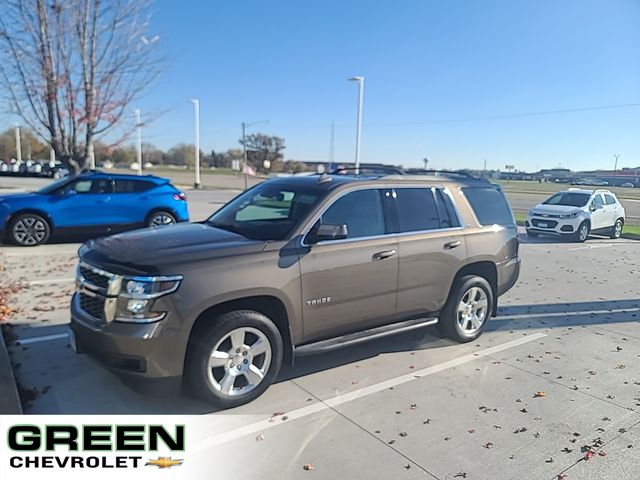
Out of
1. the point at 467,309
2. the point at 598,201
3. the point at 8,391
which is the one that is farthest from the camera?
the point at 598,201

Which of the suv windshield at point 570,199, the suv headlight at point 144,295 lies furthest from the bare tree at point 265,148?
the suv headlight at point 144,295

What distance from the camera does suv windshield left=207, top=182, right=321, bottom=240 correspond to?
428 centimetres

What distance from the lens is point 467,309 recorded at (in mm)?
5484

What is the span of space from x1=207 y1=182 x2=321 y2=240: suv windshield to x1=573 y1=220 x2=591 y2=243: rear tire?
13002mm

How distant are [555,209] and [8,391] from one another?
50.2 feet

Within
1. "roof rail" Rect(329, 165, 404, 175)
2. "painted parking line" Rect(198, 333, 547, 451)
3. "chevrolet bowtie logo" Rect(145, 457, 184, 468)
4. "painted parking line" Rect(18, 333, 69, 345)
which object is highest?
"roof rail" Rect(329, 165, 404, 175)

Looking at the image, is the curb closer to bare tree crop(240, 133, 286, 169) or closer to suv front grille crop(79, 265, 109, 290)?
suv front grille crop(79, 265, 109, 290)

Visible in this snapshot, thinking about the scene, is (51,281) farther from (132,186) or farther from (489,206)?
(489,206)

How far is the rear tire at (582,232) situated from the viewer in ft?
49.0

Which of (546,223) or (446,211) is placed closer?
(446,211)

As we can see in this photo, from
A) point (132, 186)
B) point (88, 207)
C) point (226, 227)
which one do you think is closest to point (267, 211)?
point (226, 227)

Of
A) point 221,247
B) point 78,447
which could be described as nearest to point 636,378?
point 221,247

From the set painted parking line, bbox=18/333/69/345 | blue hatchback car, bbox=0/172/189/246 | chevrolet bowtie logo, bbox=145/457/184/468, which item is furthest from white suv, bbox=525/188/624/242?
chevrolet bowtie logo, bbox=145/457/184/468

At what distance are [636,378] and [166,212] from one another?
34.7ft
